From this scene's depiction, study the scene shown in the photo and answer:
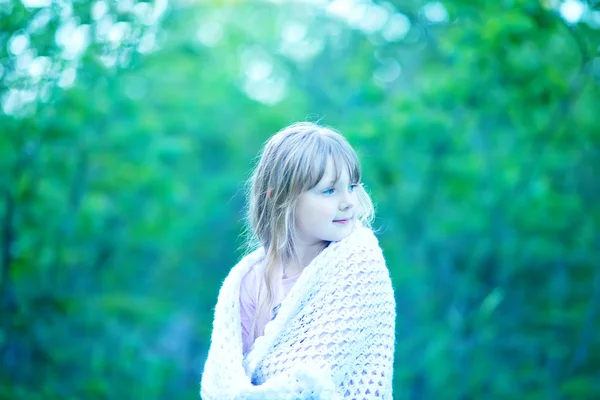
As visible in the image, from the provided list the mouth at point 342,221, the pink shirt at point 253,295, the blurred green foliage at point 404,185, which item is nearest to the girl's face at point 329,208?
the mouth at point 342,221

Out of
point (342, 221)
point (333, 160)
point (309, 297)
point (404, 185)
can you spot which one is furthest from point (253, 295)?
point (404, 185)

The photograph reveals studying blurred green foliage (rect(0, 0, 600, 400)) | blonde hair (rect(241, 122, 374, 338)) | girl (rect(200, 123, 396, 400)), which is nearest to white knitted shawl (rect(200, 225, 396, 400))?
girl (rect(200, 123, 396, 400))

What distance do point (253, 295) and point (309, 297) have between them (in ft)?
0.73

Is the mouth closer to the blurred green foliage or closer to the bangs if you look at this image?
the bangs

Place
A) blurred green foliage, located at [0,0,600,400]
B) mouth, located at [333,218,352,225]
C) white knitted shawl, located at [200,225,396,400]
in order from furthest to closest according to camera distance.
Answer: blurred green foliage, located at [0,0,600,400]
mouth, located at [333,218,352,225]
white knitted shawl, located at [200,225,396,400]

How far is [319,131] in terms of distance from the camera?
5.98ft

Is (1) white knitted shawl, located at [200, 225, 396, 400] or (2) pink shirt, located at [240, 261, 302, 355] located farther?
(2) pink shirt, located at [240, 261, 302, 355]

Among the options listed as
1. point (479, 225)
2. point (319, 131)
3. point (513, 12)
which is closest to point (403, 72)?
point (479, 225)

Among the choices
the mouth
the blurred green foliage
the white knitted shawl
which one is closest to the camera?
the white knitted shawl

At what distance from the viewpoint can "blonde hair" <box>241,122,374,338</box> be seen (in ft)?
5.78

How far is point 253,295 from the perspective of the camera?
1.91 m

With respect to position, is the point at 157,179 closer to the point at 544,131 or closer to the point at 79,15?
the point at 79,15

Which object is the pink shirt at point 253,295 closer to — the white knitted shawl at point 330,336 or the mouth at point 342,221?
the white knitted shawl at point 330,336

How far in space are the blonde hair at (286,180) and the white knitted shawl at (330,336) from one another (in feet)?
0.38
